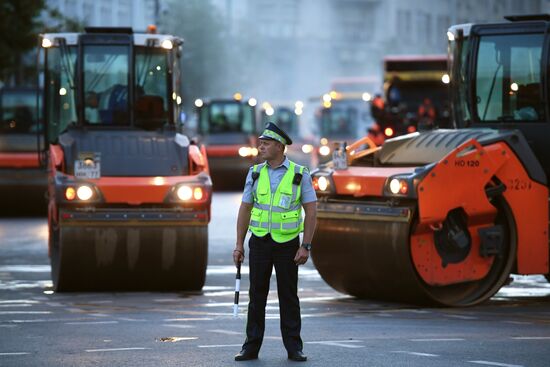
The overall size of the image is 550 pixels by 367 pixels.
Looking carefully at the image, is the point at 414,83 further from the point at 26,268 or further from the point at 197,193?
the point at 197,193

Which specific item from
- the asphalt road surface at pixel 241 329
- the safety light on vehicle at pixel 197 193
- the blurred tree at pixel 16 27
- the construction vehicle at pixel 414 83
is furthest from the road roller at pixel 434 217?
the blurred tree at pixel 16 27

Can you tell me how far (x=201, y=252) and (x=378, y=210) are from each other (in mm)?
2370

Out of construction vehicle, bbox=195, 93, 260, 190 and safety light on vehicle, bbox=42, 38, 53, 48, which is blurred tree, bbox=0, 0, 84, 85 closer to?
construction vehicle, bbox=195, 93, 260, 190

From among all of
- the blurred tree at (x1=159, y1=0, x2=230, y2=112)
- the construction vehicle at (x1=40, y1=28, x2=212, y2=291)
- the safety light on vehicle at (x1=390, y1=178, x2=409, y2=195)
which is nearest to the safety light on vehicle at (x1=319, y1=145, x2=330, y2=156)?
the construction vehicle at (x1=40, y1=28, x2=212, y2=291)

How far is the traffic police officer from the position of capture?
11.5m

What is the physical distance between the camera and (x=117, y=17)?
7519 centimetres

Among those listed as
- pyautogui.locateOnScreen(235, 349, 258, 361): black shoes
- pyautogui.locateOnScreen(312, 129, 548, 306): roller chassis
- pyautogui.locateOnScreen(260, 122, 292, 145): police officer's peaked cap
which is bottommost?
pyautogui.locateOnScreen(235, 349, 258, 361): black shoes

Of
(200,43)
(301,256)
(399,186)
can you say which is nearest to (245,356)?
(301,256)

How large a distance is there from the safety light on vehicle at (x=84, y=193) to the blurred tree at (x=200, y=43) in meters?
67.5

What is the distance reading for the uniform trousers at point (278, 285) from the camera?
1145cm

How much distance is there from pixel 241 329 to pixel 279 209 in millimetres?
2133

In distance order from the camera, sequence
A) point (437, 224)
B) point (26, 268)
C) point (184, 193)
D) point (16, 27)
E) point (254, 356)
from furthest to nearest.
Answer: point (16, 27), point (26, 268), point (184, 193), point (437, 224), point (254, 356)

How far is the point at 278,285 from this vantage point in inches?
453

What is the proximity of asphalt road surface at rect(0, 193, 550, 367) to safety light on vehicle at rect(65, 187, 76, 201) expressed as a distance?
956mm
